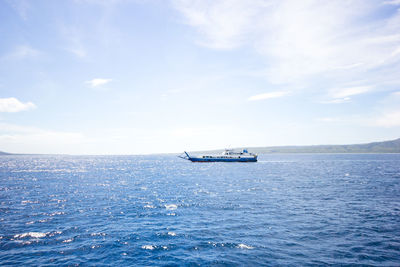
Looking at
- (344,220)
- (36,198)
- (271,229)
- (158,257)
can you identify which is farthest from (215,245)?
(36,198)

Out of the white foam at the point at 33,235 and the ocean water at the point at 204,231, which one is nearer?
the ocean water at the point at 204,231

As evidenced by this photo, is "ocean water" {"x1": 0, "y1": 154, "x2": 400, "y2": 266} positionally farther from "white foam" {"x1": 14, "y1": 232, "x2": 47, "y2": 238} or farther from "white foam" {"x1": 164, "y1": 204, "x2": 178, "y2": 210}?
"white foam" {"x1": 164, "y1": 204, "x2": 178, "y2": 210}

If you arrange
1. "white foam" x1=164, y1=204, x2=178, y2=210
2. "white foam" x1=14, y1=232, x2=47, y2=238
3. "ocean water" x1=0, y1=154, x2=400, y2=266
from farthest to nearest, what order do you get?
"white foam" x1=164, y1=204, x2=178, y2=210 → "white foam" x1=14, y1=232, x2=47, y2=238 → "ocean water" x1=0, y1=154, x2=400, y2=266

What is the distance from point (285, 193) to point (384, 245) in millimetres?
29219

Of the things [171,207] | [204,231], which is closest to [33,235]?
→ [171,207]

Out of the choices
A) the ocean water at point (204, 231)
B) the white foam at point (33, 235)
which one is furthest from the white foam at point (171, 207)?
the white foam at point (33, 235)

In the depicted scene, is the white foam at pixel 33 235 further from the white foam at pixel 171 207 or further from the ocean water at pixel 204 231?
the white foam at pixel 171 207

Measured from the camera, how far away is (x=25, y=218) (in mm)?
35062

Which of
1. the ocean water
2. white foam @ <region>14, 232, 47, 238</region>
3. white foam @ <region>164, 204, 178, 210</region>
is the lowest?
white foam @ <region>164, 204, 178, 210</region>

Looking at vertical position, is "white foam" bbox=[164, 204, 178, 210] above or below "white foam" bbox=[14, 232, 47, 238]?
below

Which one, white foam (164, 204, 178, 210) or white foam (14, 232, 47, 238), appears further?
white foam (164, 204, 178, 210)

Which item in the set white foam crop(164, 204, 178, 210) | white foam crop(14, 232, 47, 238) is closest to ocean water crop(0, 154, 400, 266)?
white foam crop(14, 232, 47, 238)

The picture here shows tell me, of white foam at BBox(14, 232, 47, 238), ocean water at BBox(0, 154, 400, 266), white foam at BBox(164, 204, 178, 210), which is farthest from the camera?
white foam at BBox(164, 204, 178, 210)

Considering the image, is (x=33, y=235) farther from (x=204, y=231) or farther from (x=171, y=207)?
(x=204, y=231)
